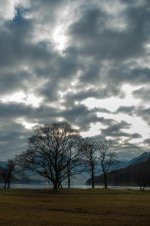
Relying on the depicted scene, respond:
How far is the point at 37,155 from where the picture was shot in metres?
89.6

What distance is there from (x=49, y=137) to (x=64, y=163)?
745 cm

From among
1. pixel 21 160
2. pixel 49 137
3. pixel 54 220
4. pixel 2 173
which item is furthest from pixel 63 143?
pixel 54 220

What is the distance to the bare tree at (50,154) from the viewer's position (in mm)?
88562

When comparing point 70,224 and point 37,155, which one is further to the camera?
point 37,155

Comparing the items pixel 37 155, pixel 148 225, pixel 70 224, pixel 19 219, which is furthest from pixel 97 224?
pixel 37 155

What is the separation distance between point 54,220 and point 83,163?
2487 inches

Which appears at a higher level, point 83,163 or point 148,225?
point 83,163

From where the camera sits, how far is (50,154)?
296 ft

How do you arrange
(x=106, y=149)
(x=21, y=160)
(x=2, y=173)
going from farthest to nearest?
(x=2, y=173) < (x=106, y=149) < (x=21, y=160)

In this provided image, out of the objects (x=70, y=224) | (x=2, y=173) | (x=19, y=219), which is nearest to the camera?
(x=70, y=224)

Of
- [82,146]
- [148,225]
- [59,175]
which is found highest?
[82,146]

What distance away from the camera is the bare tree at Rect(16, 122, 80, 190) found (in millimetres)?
88562

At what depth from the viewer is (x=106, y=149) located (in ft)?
367

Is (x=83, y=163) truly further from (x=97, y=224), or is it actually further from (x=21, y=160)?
(x=97, y=224)
